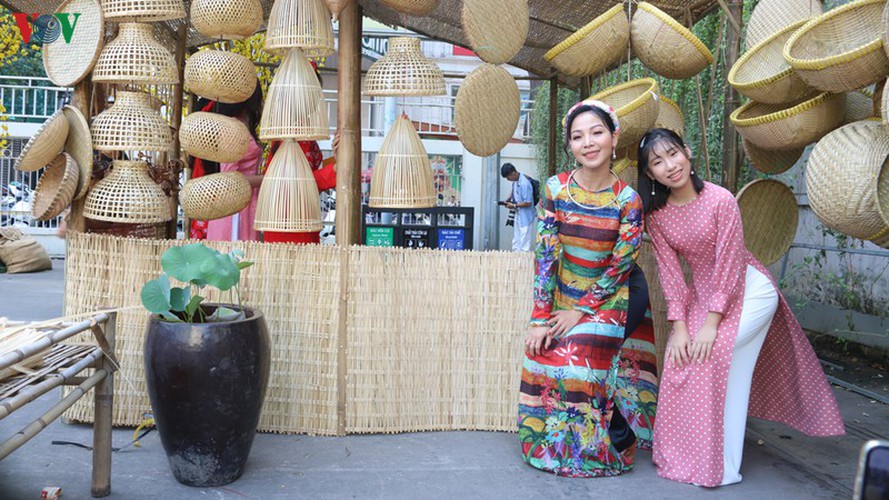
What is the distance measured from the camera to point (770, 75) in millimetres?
3178

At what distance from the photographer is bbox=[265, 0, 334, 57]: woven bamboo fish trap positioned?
3348 millimetres

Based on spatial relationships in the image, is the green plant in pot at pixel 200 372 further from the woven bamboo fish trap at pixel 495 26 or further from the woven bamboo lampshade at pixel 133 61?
the woven bamboo fish trap at pixel 495 26

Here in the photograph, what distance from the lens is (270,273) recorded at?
11.1 ft

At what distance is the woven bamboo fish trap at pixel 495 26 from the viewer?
324 centimetres

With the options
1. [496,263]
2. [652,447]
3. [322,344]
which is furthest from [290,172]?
[652,447]

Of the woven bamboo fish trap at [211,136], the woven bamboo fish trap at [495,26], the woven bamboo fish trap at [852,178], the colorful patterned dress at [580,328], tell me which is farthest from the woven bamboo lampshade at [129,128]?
the woven bamboo fish trap at [852,178]

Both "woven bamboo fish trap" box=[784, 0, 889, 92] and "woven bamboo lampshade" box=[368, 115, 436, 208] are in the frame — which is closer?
"woven bamboo fish trap" box=[784, 0, 889, 92]

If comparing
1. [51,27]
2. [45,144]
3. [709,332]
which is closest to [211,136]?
[45,144]

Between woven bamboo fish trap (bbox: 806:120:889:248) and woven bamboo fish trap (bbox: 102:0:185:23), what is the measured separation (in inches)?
106

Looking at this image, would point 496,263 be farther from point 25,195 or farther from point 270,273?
point 25,195

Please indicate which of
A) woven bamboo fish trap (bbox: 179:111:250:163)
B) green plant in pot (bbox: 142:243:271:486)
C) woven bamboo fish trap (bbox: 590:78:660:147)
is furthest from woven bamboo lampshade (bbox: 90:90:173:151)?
woven bamboo fish trap (bbox: 590:78:660:147)

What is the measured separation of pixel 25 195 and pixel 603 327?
44.2 ft

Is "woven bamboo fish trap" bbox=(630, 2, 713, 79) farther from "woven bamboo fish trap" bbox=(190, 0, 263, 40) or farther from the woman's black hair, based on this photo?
"woven bamboo fish trap" bbox=(190, 0, 263, 40)

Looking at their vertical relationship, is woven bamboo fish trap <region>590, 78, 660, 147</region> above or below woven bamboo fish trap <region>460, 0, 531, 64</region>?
below
